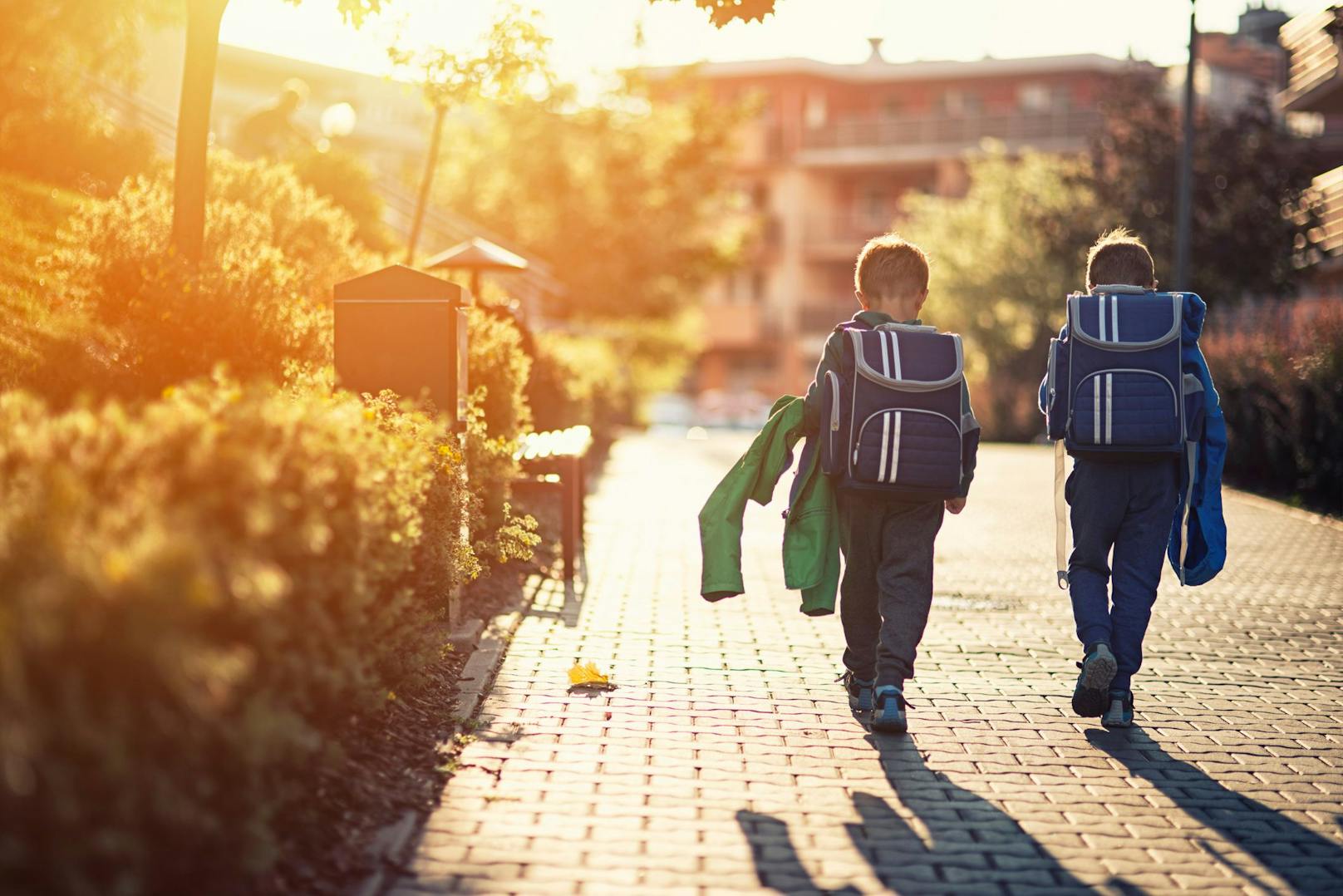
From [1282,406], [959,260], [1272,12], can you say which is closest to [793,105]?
[1272,12]

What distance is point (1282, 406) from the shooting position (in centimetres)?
1859

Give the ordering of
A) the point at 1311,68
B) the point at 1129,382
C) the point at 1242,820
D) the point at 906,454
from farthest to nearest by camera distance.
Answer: the point at 1311,68 < the point at 1129,382 < the point at 906,454 < the point at 1242,820

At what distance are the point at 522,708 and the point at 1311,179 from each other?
2685 cm

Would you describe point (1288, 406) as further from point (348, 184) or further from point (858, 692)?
point (858, 692)

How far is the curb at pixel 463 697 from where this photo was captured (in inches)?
183

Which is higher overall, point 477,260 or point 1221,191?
point 1221,191

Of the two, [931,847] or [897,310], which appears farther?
[897,310]

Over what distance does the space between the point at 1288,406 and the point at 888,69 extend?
48480 millimetres

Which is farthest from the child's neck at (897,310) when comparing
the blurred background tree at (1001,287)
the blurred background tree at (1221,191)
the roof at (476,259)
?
the blurred background tree at (1001,287)

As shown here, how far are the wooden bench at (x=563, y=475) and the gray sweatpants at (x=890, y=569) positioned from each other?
3.48m

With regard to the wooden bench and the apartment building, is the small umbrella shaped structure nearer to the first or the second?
the wooden bench

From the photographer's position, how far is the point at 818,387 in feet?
22.1

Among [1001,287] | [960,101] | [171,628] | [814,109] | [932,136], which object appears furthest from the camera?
[814,109]

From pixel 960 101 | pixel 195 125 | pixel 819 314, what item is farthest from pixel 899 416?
pixel 960 101
